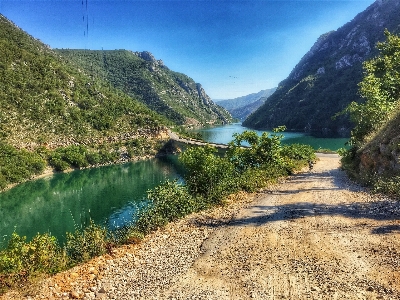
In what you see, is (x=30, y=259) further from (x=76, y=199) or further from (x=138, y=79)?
(x=138, y=79)

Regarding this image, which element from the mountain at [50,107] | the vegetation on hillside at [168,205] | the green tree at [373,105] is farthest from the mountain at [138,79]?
the vegetation on hillside at [168,205]

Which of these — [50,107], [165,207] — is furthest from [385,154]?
[50,107]

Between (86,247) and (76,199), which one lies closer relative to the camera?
(86,247)

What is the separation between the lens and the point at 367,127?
72.1ft

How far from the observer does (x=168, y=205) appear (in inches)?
504

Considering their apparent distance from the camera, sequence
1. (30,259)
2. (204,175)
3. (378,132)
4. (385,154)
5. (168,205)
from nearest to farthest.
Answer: (30,259) → (168,205) → (385,154) → (204,175) → (378,132)

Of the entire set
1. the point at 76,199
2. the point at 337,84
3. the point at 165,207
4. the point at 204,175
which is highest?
the point at 337,84

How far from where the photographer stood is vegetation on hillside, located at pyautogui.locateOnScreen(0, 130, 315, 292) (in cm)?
822

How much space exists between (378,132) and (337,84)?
348ft

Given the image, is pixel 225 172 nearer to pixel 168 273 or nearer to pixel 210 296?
pixel 168 273

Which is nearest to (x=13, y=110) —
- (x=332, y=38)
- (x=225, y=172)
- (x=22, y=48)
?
(x=22, y=48)

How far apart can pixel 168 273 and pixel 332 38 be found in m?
192

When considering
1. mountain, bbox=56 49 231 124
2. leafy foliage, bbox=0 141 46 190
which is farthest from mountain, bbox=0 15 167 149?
mountain, bbox=56 49 231 124

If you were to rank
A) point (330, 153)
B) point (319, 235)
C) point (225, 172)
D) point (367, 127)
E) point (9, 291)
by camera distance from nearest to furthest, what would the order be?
point (9, 291) → point (319, 235) → point (225, 172) → point (367, 127) → point (330, 153)
